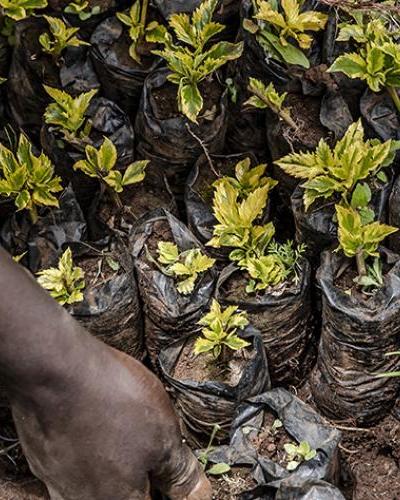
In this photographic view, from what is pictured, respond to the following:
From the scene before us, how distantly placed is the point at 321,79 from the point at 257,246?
1.99 feet

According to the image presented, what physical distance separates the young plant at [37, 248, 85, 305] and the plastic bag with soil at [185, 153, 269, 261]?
44cm

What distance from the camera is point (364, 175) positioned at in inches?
101

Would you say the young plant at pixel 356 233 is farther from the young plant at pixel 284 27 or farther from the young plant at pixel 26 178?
the young plant at pixel 26 178

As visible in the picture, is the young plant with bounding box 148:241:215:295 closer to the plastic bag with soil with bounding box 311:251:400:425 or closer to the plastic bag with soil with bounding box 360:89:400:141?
the plastic bag with soil with bounding box 311:251:400:425

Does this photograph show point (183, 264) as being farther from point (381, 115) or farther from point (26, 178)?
point (381, 115)

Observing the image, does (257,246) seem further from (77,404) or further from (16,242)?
(77,404)

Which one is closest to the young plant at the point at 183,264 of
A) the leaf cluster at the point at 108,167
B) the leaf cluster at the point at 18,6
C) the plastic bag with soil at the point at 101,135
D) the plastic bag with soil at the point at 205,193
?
the plastic bag with soil at the point at 205,193

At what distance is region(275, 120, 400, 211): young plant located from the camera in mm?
2547

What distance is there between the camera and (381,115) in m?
2.83

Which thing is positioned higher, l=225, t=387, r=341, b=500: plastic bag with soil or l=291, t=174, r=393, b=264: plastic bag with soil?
l=291, t=174, r=393, b=264: plastic bag with soil

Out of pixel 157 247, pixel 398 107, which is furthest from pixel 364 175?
pixel 157 247

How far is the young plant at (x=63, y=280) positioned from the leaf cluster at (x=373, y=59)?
3.26 feet

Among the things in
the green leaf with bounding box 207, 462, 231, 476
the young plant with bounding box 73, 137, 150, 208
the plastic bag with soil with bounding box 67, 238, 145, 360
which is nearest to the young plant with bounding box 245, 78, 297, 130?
the young plant with bounding box 73, 137, 150, 208

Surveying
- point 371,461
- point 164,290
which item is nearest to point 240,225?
point 164,290
